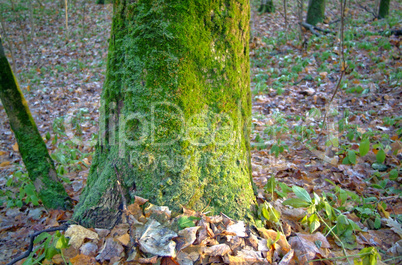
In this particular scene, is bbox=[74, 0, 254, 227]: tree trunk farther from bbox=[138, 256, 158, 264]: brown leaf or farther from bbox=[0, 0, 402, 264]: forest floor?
bbox=[138, 256, 158, 264]: brown leaf

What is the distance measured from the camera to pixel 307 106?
4.63m

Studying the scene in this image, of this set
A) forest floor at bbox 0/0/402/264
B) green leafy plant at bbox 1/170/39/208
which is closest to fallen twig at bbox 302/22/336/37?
forest floor at bbox 0/0/402/264

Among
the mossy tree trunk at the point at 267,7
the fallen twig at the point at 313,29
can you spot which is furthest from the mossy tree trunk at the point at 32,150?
the mossy tree trunk at the point at 267,7

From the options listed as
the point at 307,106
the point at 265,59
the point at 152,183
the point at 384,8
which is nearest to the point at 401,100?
the point at 307,106

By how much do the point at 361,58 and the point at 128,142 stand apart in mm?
6283

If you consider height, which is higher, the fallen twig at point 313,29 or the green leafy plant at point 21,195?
the fallen twig at point 313,29

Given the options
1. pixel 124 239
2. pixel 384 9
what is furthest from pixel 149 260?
pixel 384 9

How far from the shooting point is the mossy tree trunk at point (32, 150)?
235 cm

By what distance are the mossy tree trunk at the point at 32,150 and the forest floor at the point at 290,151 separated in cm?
18

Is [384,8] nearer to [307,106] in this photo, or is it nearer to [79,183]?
[307,106]

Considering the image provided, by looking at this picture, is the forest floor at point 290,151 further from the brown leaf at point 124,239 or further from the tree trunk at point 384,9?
the tree trunk at point 384,9

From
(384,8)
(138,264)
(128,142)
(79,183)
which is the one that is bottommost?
(79,183)

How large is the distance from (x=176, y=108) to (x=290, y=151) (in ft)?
6.78

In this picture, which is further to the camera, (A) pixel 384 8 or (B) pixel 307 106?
(A) pixel 384 8
